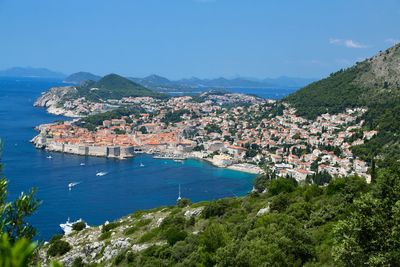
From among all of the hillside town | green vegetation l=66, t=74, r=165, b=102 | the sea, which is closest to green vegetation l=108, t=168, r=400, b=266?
the sea

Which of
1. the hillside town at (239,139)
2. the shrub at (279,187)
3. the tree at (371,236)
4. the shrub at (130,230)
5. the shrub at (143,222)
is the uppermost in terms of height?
the tree at (371,236)

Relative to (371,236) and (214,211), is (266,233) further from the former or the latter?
(214,211)

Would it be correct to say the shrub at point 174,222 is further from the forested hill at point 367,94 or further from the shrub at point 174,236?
the forested hill at point 367,94

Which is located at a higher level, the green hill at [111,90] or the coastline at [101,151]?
the green hill at [111,90]

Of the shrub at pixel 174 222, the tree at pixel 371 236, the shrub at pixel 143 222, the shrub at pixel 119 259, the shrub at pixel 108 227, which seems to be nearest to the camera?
the tree at pixel 371 236

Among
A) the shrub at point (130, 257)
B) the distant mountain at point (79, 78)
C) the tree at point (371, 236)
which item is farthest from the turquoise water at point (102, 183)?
the distant mountain at point (79, 78)
